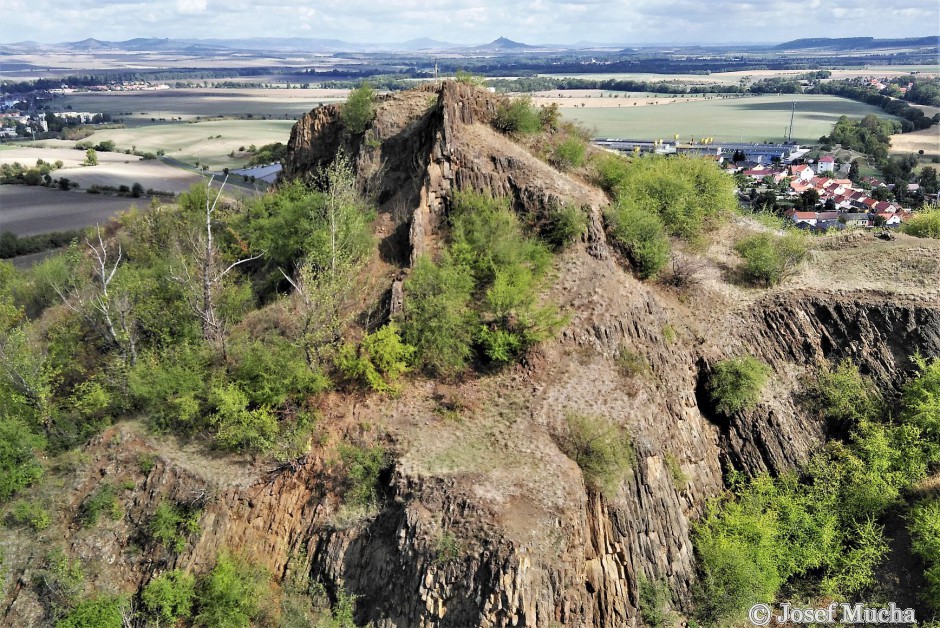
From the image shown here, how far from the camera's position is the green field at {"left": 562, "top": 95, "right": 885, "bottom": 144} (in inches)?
5812

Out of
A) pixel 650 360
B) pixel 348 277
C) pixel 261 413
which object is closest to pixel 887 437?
pixel 650 360

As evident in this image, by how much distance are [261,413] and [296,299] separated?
767 centimetres

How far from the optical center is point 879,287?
30859 millimetres

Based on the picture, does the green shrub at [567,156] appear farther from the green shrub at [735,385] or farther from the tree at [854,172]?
the tree at [854,172]

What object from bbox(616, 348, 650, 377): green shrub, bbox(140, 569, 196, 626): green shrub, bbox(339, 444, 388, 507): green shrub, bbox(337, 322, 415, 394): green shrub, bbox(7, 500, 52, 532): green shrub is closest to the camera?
bbox(140, 569, 196, 626): green shrub

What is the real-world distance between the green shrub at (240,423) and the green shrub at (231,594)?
3877mm

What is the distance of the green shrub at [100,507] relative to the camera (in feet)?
67.2

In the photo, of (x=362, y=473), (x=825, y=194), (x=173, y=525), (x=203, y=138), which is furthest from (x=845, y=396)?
(x=203, y=138)

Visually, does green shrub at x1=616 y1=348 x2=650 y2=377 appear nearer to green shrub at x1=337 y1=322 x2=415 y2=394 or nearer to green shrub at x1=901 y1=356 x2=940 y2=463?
green shrub at x1=337 y1=322 x2=415 y2=394

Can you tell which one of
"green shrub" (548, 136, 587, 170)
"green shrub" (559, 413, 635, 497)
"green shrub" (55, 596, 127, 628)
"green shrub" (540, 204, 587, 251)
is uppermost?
"green shrub" (548, 136, 587, 170)

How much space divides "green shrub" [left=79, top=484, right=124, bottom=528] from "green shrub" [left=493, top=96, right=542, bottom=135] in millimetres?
27349

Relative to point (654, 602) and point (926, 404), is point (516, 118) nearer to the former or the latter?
point (926, 404)

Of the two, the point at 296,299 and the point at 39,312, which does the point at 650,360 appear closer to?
the point at 296,299

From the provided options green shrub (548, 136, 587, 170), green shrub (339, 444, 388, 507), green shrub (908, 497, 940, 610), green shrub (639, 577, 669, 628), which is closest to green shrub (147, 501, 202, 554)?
green shrub (339, 444, 388, 507)
